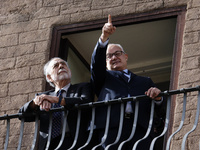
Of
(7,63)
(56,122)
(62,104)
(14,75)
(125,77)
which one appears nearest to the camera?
(62,104)

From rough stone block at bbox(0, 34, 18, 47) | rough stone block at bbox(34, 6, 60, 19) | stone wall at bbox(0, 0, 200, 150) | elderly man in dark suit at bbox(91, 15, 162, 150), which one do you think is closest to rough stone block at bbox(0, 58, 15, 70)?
stone wall at bbox(0, 0, 200, 150)

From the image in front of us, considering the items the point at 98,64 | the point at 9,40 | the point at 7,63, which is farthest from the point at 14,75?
the point at 98,64

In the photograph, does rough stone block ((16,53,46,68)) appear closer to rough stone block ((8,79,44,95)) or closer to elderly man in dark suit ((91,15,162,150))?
rough stone block ((8,79,44,95))

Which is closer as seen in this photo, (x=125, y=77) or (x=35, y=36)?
(x=125, y=77)

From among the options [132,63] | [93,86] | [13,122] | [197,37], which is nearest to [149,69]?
[132,63]

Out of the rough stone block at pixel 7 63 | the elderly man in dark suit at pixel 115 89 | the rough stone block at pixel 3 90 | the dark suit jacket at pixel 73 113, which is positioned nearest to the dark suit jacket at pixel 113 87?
the elderly man in dark suit at pixel 115 89

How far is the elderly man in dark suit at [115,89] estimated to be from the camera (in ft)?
18.5

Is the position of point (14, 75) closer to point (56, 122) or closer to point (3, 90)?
point (3, 90)

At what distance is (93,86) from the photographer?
602 cm

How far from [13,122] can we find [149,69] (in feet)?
7.83

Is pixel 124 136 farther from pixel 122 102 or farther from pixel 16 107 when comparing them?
pixel 16 107

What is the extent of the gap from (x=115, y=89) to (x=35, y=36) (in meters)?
2.32

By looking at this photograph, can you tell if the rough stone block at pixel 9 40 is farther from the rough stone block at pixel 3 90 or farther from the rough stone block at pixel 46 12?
the rough stone block at pixel 3 90

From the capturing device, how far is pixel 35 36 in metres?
7.95
